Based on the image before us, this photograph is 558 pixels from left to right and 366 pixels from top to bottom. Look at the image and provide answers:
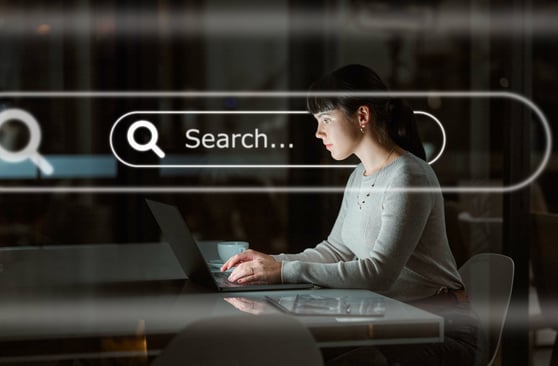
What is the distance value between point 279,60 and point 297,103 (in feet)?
0.59

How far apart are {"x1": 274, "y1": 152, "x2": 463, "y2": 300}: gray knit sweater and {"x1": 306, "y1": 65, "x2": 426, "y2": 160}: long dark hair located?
0.09m

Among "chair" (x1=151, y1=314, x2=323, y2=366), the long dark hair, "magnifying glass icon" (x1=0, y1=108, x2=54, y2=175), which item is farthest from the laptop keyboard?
"magnifying glass icon" (x1=0, y1=108, x2=54, y2=175)

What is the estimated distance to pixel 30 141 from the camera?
279 cm

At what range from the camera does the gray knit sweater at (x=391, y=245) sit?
2014 mm

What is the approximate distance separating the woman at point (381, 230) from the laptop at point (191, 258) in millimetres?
41

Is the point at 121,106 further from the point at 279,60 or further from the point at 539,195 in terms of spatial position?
the point at 539,195

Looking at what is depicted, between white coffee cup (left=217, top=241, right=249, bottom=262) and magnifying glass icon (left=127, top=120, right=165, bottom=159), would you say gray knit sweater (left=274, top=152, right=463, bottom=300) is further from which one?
magnifying glass icon (left=127, top=120, right=165, bottom=159)

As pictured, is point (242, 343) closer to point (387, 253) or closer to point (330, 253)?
point (387, 253)

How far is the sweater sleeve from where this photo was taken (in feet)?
6.56

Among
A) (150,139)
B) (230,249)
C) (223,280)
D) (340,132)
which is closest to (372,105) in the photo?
(340,132)

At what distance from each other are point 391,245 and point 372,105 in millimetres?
507

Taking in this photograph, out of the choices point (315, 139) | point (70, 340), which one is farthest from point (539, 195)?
point (70, 340)
